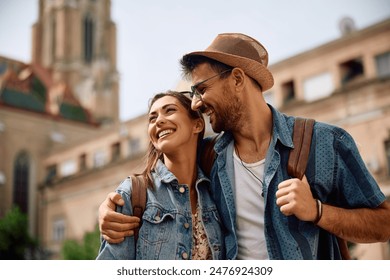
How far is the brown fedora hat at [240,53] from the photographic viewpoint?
1821 mm

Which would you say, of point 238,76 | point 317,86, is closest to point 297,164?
point 238,76

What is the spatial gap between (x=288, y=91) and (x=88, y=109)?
15.6 m

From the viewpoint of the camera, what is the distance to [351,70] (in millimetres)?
11352

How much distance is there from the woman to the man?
5 cm

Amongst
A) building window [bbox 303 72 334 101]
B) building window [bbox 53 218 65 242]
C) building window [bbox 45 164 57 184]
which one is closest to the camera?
building window [bbox 303 72 334 101]

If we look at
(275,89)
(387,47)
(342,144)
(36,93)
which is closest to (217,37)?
(342,144)

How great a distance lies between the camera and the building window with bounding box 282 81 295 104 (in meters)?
Answer: 12.2

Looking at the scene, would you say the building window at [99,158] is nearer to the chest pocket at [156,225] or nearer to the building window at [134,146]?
the building window at [134,146]

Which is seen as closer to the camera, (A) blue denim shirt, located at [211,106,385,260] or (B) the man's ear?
(A) blue denim shirt, located at [211,106,385,260]

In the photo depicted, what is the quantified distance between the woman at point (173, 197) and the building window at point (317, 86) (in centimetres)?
984

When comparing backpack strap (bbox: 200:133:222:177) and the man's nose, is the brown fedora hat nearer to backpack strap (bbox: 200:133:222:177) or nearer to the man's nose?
the man's nose

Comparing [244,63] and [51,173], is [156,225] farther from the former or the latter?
[51,173]

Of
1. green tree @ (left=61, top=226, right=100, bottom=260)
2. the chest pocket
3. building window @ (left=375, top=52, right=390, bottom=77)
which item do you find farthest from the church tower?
the chest pocket
